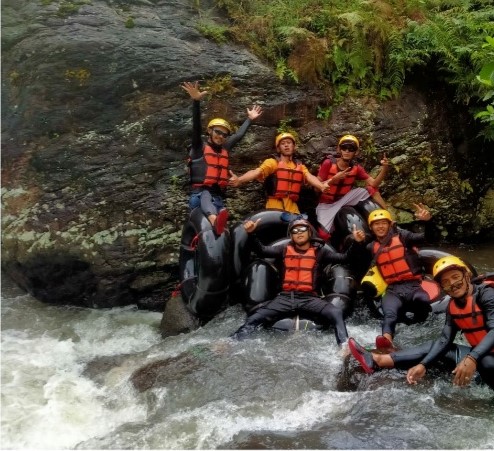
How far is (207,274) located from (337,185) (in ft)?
8.26

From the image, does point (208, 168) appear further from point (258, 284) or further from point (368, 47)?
point (368, 47)

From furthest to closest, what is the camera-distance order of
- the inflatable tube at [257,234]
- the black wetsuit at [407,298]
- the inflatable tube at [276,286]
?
the inflatable tube at [257,234] < the inflatable tube at [276,286] < the black wetsuit at [407,298]

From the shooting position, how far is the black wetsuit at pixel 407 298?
6.15m

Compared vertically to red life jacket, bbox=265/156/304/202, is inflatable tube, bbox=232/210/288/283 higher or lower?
lower

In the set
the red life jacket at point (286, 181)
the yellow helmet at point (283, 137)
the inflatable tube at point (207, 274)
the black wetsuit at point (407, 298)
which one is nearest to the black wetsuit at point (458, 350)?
the black wetsuit at point (407, 298)

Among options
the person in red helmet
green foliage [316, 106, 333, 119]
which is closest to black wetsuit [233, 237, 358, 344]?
the person in red helmet

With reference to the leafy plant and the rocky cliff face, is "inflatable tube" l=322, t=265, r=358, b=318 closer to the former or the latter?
the rocky cliff face

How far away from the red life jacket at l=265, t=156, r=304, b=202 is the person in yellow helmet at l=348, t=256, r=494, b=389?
3.06 metres

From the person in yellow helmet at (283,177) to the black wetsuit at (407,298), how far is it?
62.8 inches

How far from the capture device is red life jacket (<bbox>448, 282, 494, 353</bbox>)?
490cm

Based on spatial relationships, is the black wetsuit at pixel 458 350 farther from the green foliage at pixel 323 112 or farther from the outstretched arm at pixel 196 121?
the green foliage at pixel 323 112

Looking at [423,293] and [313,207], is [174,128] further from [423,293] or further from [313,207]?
[423,293]

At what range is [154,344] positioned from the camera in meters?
6.73

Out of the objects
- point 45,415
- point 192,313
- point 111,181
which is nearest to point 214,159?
point 111,181
